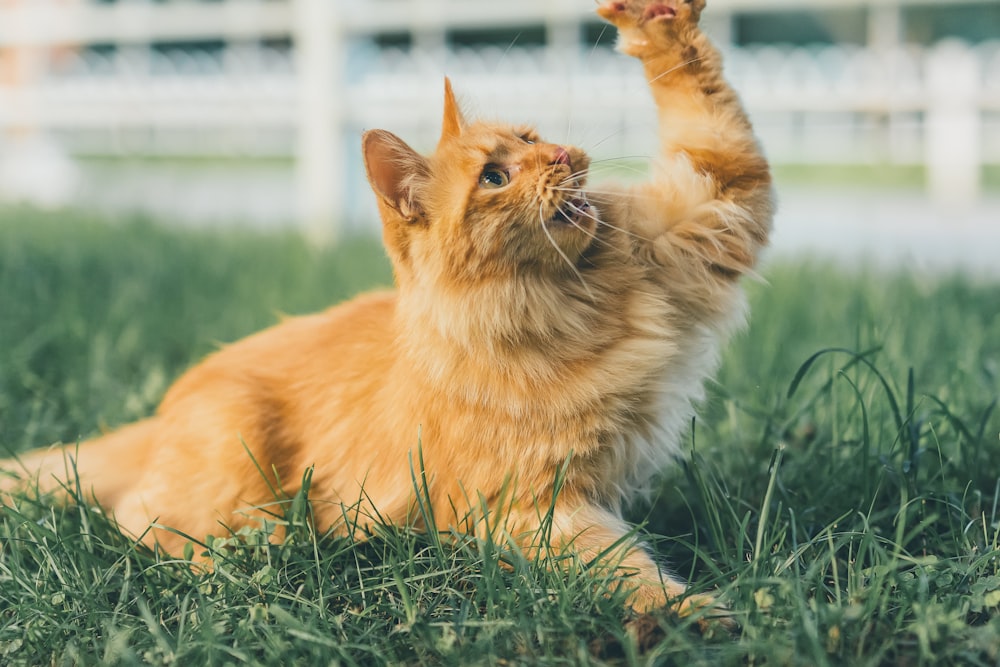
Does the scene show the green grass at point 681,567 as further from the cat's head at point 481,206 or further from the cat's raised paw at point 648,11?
the cat's raised paw at point 648,11

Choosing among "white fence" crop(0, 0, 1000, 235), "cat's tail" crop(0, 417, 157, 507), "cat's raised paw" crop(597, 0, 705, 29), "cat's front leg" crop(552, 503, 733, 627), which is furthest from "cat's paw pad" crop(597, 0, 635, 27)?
"white fence" crop(0, 0, 1000, 235)

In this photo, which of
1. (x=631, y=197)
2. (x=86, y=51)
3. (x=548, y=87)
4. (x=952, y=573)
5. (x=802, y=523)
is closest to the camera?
(x=952, y=573)

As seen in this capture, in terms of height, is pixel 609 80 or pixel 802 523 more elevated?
pixel 609 80

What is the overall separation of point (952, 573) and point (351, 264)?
3.54m

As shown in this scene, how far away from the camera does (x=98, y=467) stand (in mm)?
2322

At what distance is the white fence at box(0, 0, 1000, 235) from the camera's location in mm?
5711

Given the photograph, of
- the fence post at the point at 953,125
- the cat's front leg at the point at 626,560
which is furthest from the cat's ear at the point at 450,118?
the fence post at the point at 953,125

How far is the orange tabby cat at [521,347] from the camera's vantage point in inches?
74.1

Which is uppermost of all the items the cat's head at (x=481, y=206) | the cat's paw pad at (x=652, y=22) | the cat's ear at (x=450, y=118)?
the cat's paw pad at (x=652, y=22)

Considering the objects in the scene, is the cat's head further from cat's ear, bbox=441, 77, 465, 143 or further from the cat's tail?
the cat's tail

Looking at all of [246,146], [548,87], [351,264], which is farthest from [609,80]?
[246,146]

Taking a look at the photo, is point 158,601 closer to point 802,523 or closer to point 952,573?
point 802,523

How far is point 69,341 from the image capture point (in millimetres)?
3359

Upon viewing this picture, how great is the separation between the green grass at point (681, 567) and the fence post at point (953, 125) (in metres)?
4.16
